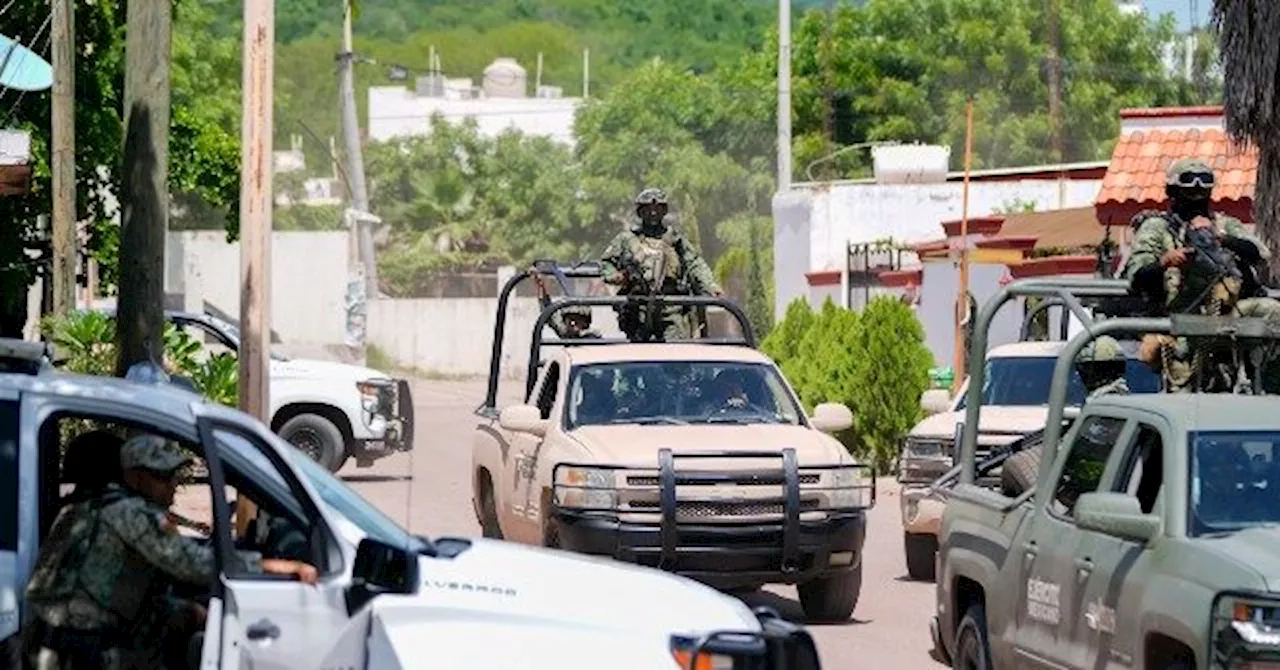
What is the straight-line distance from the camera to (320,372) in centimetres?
2686

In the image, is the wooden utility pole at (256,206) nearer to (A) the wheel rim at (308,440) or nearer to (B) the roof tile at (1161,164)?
(A) the wheel rim at (308,440)

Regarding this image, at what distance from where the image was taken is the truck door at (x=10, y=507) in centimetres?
802

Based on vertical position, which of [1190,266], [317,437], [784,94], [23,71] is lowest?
[317,437]

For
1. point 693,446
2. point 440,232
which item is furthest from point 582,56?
point 693,446

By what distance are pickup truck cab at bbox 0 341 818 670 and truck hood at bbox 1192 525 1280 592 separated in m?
1.71

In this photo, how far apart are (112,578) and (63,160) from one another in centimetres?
2037

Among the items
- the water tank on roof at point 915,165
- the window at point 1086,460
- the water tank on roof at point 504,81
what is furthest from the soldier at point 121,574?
the water tank on roof at point 504,81

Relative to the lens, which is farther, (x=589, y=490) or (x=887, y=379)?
(x=887, y=379)

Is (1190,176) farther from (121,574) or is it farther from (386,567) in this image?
(121,574)

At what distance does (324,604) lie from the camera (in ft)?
26.3

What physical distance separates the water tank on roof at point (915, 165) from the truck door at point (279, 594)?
44.1m

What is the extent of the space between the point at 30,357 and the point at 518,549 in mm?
1662

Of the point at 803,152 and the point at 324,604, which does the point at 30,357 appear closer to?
the point at 324,604

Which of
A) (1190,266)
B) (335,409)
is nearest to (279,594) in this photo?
(1190,266)
